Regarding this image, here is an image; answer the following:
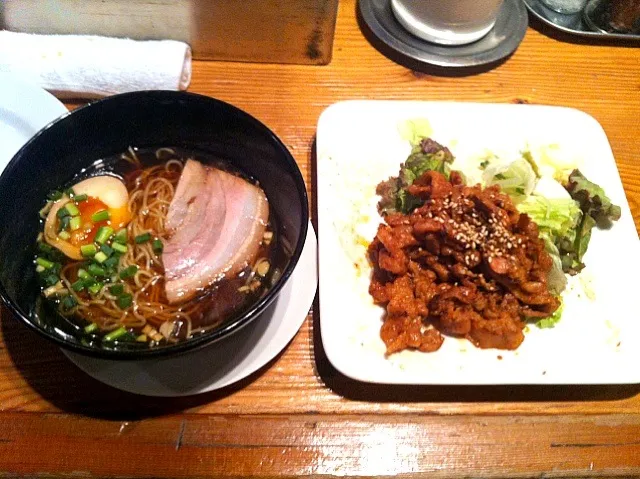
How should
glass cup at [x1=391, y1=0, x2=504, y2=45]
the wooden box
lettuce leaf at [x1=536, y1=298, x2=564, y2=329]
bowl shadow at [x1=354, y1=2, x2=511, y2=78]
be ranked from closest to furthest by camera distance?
lettuce leaf at [x1=536, y1=298, x2=564, y2=329]
the wooden box
glass cup at [x1=391, y1=0, x2=504, y2=45]
bowl shadow at [x1=354, y1=2, x2=511, y2=78]

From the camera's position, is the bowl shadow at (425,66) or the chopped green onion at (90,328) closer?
the chopped green onion at (90,328)

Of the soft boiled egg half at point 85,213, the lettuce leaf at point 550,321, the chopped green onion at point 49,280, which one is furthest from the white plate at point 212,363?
the lettuce leaf at point 550,321

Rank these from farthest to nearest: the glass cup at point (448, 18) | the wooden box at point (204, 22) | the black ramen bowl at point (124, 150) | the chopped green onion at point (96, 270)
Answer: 1. the glass cup at point (448, 18)
2. the wooden box at point (204, 22)
3. the chopped green onion at point (96, 270)
4. the black ramen bowl at point (124, 150)

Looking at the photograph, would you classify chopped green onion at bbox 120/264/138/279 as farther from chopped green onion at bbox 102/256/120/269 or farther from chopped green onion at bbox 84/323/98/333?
chopped green onion at bbox 84/323/98/333

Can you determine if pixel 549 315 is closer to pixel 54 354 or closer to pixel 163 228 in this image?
pixel 163 228

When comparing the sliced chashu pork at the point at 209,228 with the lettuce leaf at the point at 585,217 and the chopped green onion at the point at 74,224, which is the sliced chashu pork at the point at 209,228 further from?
the lettuce leaf at the point at 585,217

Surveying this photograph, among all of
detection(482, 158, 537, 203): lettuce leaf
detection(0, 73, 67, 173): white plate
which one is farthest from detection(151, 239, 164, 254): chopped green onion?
detection(482, 158, 537, 203): lettuce leaf

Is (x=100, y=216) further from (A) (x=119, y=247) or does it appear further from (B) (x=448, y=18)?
(B) (x=448, y=18)
